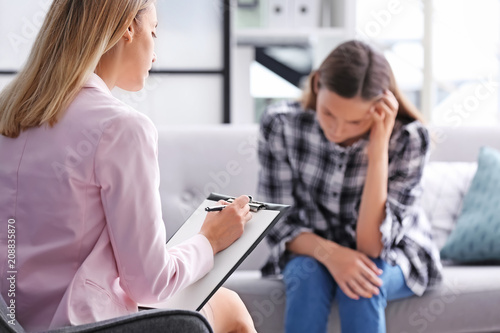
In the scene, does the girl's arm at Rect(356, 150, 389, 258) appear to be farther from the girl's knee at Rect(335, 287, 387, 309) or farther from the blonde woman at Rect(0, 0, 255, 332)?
the blonde woman at Rect(0, 0, 255, 332)

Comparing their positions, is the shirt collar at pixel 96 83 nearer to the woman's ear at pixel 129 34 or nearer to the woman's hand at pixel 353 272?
the woman's ear at pixel 129 34

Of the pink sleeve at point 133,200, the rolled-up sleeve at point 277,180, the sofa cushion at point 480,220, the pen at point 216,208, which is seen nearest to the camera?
the pink sleeve at point 133,200

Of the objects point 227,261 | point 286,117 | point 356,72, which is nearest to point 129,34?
point 227,261

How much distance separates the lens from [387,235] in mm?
1744

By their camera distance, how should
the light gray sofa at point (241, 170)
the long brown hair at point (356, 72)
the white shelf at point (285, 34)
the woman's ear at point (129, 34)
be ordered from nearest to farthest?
the woman's ear at point (129, 34)
the long brown hair at point (356, 72)
the light gray sofa at point (241, 170)
the white shelf at point (285, 34)

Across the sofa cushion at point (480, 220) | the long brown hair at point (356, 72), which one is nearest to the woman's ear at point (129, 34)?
the long brown hair at point (356, 72)

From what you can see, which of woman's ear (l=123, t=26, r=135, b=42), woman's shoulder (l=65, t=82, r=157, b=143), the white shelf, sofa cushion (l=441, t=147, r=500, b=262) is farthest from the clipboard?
the white shelf

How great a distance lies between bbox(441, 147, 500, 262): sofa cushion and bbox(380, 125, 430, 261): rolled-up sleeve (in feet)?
1.08

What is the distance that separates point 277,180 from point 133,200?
3.27ft

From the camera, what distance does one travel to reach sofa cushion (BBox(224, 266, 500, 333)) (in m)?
1.82

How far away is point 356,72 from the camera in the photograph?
175 centimetres

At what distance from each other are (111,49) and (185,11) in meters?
2.00

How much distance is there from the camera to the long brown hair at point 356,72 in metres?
1.75

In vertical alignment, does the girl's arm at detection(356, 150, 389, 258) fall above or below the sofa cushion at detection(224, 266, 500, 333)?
above
